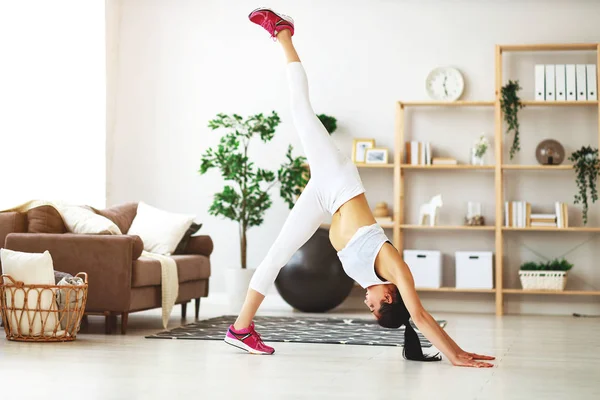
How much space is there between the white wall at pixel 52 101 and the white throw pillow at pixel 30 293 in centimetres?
289

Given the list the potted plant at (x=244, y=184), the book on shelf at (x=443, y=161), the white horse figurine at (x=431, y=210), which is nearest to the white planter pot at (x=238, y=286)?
the potted plant at (x=244, y=184)

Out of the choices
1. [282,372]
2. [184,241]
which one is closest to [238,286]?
[184,241]

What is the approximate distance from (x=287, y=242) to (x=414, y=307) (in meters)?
0.78

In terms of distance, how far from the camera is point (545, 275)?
23.6 feet

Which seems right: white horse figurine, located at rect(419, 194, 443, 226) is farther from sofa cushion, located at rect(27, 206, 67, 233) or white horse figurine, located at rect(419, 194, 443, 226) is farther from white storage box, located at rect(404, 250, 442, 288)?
sofa cushion, located at rect(27, 206, 67, 233)

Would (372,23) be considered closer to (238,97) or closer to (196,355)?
(238,97)

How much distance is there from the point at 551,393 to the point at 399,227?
15.0 feet

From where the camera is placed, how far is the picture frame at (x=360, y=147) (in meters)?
7.68

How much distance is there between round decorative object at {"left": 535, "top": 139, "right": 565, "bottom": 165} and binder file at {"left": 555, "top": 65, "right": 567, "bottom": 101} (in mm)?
387

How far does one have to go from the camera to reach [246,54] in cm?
807

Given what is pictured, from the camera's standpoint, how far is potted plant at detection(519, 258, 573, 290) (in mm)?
7168

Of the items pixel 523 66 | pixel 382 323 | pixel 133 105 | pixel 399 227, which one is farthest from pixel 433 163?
pixel 382 323

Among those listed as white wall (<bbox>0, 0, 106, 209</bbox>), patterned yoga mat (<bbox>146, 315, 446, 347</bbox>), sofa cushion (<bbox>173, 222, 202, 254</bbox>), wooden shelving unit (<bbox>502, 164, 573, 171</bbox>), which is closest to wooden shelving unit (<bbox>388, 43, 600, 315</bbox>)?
wooden shelving unit (<bbox>502, 164, 573, 171</bbox>)

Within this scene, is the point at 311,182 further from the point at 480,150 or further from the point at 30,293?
the point at 480,150
